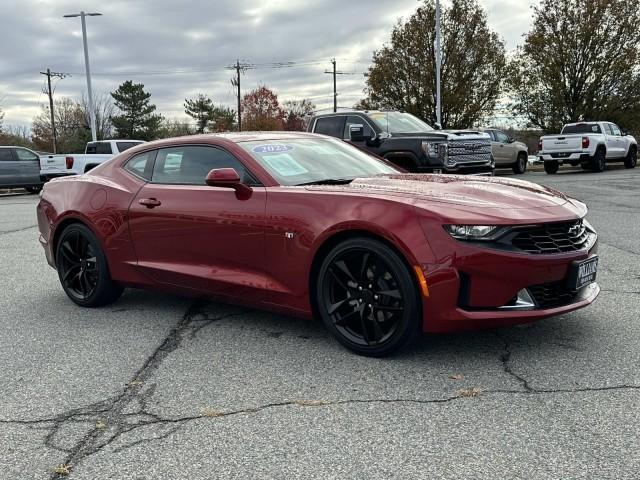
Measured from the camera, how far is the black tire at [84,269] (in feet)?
17.3

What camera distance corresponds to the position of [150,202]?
4.89 m

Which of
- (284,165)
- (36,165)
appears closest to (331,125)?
(284,165)

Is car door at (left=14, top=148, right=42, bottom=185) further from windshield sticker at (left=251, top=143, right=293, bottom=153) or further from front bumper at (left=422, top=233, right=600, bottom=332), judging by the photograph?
front bumper at (left=422, top=233, right=600, bottom=332)

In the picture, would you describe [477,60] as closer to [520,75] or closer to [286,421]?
[520,75]

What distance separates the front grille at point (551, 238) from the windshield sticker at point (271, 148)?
193cm

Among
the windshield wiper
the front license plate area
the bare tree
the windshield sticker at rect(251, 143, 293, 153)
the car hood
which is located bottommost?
the front license plate area

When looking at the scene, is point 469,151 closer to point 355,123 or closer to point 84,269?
point 355,123

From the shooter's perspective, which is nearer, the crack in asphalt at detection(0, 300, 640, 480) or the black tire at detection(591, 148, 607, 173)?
the crack in asphalt at detection(0, 300, 640, 480)

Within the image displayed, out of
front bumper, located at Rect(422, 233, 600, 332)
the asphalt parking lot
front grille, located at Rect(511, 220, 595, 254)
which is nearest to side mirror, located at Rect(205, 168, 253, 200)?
the asphalt parking lot

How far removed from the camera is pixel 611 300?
5000 millimetres

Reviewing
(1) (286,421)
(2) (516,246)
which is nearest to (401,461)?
(1) (286,421)

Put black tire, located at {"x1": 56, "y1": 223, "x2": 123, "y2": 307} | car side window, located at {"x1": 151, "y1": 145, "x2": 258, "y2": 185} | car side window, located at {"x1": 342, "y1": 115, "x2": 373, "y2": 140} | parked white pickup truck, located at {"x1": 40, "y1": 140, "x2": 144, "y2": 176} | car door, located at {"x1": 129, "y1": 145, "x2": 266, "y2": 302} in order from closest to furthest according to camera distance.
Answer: car door, located at {"x1": 129, "y1": 145, "x2": 266, "y2": 302}, car side window, located at {"x1": 151, "y1": 145, "x2": 258, "y2": 185}, black tire, located at {"x1": 56, "y1": 223, "x2": 123, "y2": 307}, car side window, located at {"x1": 342, "y1": 115, "x2": 373, "y2": 140}, parked white pickup truck, located at {"x1": 40, "y1": 140, "x2": 144, "y2": 176}

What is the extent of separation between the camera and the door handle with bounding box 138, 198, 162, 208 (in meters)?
4.84

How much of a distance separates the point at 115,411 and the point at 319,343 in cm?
144
